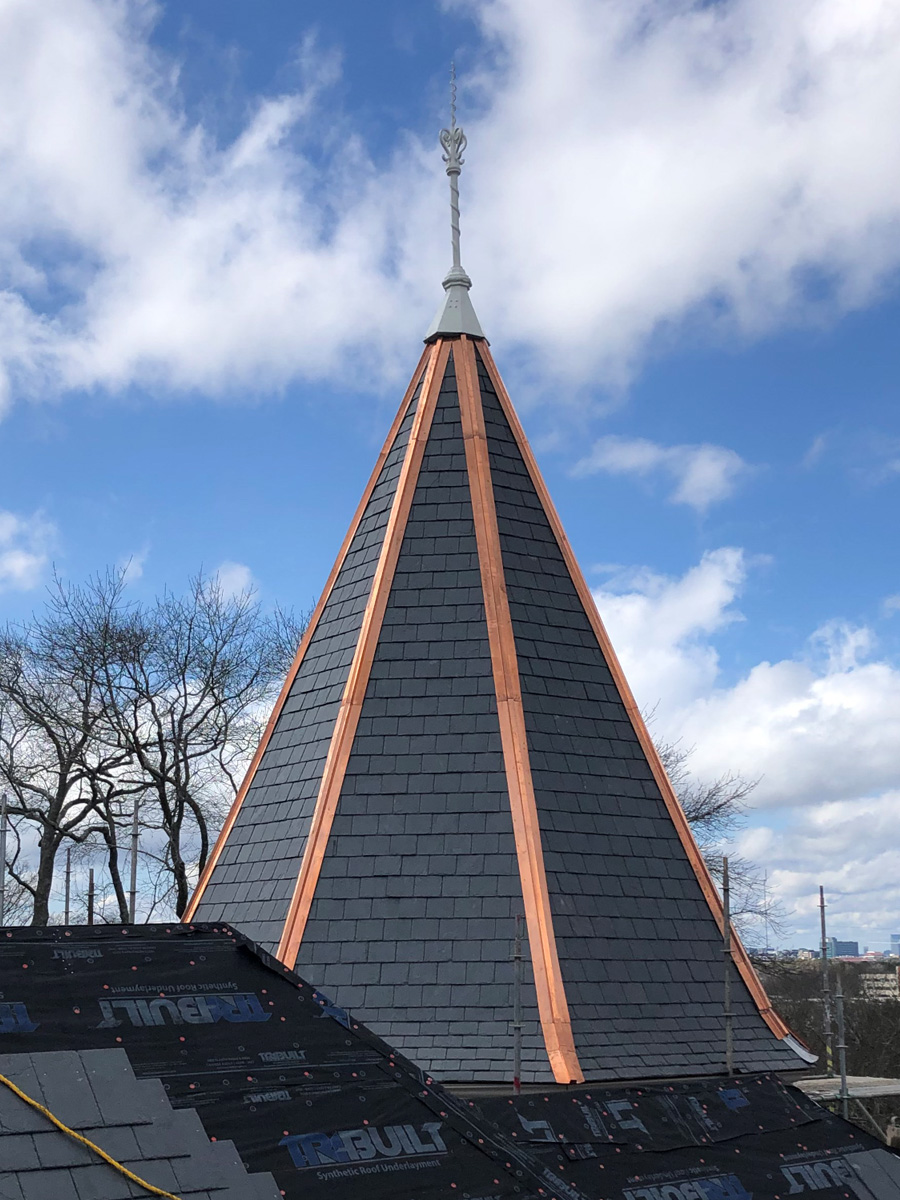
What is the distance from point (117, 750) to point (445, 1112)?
20.1 metres

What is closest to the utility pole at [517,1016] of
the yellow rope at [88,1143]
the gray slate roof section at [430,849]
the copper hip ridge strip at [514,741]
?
the gray slate roof section at [430,849]

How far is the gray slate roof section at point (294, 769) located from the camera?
1252 cm

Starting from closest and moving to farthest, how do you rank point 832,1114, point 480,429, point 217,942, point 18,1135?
point 18,1135
point 217,942
point 832,1114
point 480,429

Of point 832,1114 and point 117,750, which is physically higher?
point 117,750

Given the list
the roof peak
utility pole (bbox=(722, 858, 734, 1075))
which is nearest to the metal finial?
the roof peak

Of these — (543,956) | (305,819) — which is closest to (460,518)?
(305,819)

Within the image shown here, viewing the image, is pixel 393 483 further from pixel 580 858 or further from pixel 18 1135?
pixel 18 1135

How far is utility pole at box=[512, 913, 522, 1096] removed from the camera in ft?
33.8

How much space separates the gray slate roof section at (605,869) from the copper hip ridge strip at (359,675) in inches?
42.6

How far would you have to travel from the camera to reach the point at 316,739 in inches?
526

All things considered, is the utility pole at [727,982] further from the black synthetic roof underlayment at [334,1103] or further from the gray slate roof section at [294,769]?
the gray slate roof section at [294,769]

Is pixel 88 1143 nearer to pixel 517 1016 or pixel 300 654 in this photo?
pixel 517 1016

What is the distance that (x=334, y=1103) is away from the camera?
8.20 metres

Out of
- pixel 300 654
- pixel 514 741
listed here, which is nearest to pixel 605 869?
pixel 514 741
